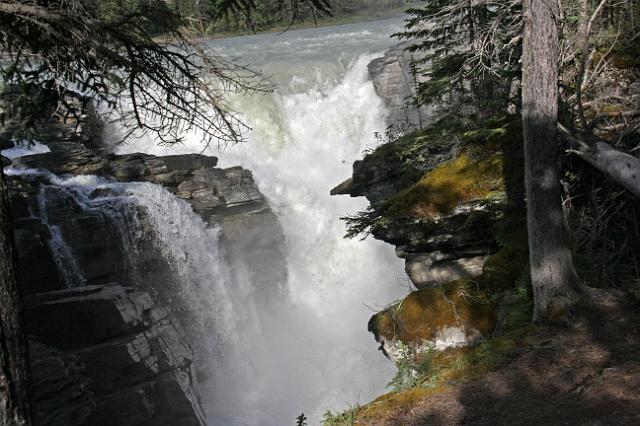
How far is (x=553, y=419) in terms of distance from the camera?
4.61 meters

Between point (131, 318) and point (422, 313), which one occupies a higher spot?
point (422, 313)

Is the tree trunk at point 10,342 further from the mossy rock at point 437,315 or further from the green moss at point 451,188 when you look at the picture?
the green moss at point 451,188

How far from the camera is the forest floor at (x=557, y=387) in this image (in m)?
4.57

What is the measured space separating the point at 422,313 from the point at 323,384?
973 centimetres

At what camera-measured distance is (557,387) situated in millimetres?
5172

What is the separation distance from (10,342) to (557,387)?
4.59 meters

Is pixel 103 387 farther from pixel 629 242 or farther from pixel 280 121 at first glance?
pixel 280 121

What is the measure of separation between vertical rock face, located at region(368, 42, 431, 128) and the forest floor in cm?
1967

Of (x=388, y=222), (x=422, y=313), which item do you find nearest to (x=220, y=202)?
(x=388, y=222)

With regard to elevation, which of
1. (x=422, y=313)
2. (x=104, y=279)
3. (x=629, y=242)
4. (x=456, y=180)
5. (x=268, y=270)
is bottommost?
(x=268, y=270)

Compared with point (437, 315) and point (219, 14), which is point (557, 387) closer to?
point (437, 315)

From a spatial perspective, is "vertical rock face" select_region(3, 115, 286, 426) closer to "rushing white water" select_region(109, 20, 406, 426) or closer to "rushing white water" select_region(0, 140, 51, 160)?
"rushing white water" select_region(0, 140, 51, 160)

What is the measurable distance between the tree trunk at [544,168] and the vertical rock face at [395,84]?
18387mm

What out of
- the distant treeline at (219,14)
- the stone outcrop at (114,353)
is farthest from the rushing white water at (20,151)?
the distant treeline at (219,14)
